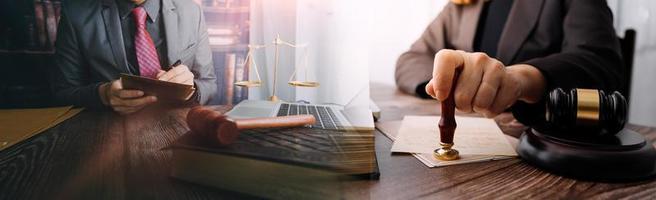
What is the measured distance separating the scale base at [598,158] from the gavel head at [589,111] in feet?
0.05

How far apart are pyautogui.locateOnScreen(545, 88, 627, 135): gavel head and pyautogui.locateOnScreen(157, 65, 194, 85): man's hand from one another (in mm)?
373

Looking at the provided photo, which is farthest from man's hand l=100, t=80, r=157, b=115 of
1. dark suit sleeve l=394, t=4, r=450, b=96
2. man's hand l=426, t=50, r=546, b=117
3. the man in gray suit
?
dark suit sleeve l=394, t=4, r=450, b=96

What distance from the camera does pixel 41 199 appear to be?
0.27 meters

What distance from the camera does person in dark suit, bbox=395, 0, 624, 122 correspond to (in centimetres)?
51

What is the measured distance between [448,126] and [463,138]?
0.42 ft

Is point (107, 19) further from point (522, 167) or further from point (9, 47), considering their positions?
point (522, 167)

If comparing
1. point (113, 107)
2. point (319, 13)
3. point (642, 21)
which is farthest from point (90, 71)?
point (642, 21)

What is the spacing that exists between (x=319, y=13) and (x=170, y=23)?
4.3 inches

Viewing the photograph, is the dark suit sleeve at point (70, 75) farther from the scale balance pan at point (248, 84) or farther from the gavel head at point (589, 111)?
the gavel head at point (589, 111)

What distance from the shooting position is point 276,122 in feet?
1.01

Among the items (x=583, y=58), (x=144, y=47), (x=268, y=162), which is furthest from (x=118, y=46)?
(x=583, y=58)

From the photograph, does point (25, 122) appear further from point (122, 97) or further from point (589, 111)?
point (589, 111)

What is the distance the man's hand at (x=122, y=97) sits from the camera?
266 millimetres

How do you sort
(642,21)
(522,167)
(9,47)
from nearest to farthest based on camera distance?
(9,47) < (522,167) < (642,21)
